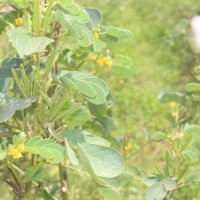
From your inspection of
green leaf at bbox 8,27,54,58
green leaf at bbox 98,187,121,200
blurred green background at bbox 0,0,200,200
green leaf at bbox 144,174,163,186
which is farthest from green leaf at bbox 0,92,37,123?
blurred green background at bbox 0,0,200,200

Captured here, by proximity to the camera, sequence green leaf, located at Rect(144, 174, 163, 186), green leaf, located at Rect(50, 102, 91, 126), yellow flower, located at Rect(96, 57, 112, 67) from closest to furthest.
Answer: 1. green leaf, located at Rect(50, 102, 91, 126)
2. green leaf, located at Rect(144, 174, 163, 186)
3. yellow flower, located at Rect(96, 57, 112, 67)

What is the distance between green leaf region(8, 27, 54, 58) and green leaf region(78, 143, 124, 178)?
0.81 feet

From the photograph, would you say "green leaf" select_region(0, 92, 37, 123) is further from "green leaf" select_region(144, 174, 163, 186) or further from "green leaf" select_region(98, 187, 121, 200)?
"green leaf" select_region(144, 174, 163, 186)

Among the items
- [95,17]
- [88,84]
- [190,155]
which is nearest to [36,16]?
[88,84]

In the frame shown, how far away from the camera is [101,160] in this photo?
1.07m

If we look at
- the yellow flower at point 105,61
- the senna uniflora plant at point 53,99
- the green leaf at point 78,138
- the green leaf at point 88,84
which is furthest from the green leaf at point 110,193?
the yellow flower at point 105,61

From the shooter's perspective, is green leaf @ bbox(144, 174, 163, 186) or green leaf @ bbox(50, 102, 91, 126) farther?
green leaf @ bbox(144, 174, 163, 186)

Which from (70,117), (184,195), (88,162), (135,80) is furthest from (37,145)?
(135,80)

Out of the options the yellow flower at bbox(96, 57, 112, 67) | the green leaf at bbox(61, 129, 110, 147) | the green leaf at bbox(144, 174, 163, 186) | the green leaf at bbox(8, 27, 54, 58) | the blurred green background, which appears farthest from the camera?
the blurred green background

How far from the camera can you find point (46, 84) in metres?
1.23

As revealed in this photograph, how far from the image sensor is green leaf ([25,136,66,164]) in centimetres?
107

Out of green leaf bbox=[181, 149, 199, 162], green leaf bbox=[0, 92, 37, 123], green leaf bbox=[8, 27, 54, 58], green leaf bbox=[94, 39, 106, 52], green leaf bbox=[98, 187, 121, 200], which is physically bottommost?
green leaf bbox=[98, 187, 121, 200]

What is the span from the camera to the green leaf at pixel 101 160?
1.04m

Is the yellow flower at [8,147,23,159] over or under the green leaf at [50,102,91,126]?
over
